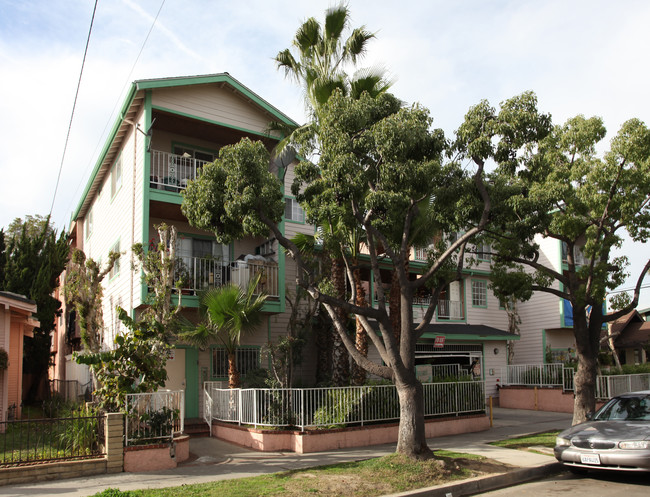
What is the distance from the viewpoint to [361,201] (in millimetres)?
11484

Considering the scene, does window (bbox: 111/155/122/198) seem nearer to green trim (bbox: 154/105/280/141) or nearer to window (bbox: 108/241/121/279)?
window (bbox: 108/241/121/279)

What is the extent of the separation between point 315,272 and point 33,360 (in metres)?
12.7

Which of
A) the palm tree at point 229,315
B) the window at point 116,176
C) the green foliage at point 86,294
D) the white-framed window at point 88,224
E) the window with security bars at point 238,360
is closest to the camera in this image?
the green foliage at point 86,294

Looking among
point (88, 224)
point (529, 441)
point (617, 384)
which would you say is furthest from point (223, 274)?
point (617, 384)

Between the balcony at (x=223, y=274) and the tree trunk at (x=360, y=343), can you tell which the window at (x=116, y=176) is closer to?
the balcony at (x=223, y=274)

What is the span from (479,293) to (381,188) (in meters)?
17.0

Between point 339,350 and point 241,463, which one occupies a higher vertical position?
A: point 339,350

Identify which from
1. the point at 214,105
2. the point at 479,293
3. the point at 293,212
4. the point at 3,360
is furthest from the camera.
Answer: the point at 479,293

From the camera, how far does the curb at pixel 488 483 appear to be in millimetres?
8844

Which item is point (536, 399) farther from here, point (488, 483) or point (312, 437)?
point (488, 483)

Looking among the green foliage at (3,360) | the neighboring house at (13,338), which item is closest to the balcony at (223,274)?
the neighboring house at (13,338)

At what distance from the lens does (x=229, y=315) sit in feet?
47.8

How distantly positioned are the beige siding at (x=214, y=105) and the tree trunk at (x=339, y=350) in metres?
5.26

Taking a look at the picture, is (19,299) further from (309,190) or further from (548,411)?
(548,411)
